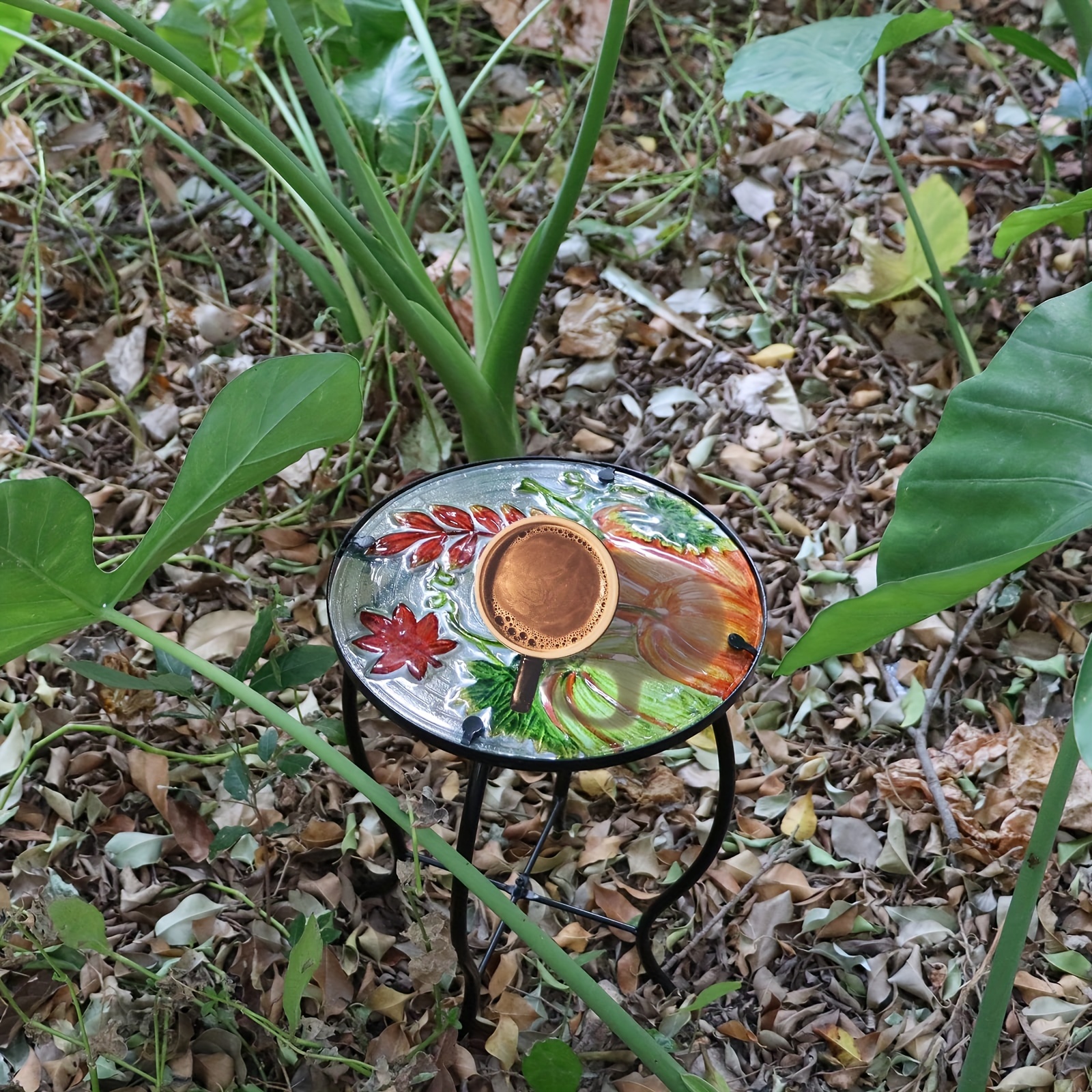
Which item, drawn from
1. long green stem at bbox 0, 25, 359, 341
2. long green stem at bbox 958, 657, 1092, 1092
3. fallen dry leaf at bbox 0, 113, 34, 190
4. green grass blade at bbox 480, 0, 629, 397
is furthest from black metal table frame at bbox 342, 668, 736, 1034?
fallen dry leaf at bbox 0, 113, 34, 190

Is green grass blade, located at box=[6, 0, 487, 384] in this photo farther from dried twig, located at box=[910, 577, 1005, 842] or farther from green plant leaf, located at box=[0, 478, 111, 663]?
dried twig, located at box=[910, 577, 1005, 842]

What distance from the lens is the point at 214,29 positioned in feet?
4.80

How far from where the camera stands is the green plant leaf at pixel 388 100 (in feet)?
4.81

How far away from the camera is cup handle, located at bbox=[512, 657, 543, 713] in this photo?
779mm

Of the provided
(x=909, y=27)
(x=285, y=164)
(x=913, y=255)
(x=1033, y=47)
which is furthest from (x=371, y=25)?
(x=1033, y=47)

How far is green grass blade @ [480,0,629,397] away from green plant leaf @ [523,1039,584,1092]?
0.77 m

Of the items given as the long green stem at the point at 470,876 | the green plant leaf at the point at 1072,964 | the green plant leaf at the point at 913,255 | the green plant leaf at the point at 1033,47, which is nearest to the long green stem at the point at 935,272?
the green plant leaf at the point at 913,255

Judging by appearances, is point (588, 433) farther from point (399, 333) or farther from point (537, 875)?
point (537, 875)

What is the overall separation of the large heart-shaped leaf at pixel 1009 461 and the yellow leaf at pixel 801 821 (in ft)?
1.56

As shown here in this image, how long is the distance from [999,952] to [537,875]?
0.49 meters

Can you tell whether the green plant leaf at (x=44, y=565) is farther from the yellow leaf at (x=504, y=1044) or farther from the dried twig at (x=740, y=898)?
the dried twig at (x=740, y=898)

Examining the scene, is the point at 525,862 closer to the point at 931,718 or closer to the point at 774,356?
the point at 931,718

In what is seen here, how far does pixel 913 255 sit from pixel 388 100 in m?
0.80

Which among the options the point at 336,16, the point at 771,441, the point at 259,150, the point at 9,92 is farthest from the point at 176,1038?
the point at 9,92
